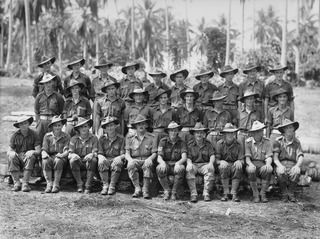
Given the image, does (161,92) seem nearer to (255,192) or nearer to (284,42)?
(255,192)

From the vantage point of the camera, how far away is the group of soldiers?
25.1 ft

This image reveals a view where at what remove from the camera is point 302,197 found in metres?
8.07

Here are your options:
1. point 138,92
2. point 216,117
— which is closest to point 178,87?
point 138,92

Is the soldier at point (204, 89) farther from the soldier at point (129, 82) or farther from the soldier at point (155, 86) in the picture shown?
the soldier at point (129, 82)

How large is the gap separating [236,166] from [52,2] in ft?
92.0

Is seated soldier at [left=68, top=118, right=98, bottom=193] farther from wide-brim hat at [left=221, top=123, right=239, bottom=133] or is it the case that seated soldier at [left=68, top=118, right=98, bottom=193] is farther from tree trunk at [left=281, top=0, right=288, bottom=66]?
tree trunk at [left=281, top=0, right=288, bottom=66]

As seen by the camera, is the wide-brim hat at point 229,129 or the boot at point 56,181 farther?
the boot at point 56,181

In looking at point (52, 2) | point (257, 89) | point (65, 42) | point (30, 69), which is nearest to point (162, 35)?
point (65, 42)

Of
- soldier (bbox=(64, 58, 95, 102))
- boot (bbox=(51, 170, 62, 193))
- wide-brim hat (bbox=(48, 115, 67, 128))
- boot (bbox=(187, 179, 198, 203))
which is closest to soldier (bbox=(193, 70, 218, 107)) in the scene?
boot (bbox=(187, 179, 198, 203))

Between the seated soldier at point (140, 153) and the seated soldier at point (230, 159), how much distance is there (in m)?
1.11

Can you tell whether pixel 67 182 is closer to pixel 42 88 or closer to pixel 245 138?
pixel 42 88

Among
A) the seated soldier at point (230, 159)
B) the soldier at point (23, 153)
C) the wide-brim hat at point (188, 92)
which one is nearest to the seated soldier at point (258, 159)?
the seated soldier at point (230, 159)

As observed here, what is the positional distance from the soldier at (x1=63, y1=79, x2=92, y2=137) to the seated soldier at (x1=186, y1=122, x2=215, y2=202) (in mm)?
2082

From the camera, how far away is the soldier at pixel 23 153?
Answer: 7.91 metres
